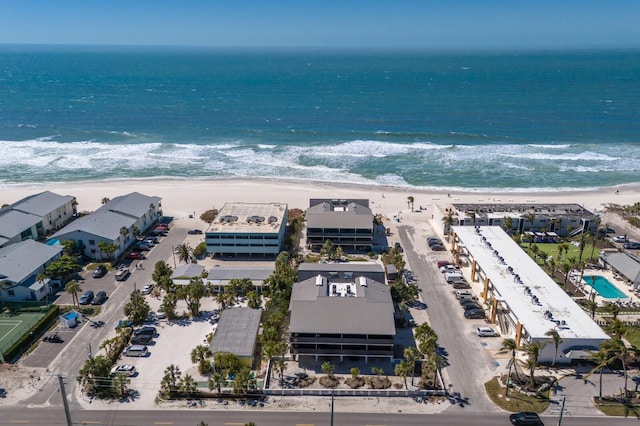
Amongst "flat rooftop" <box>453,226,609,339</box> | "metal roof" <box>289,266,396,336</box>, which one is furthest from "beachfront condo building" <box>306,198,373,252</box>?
"metal roof" <box>289,266,396,336</box>

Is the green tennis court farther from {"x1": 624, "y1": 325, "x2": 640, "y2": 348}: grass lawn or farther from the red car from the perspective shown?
{"x1": 624, "y1": 325, "x2": 640, "y2": 348}: grass lawn

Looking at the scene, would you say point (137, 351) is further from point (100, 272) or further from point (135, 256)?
point (135, 256)

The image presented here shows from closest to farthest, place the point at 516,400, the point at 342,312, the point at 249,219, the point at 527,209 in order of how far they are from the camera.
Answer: the point at 516,400 < the point at 342,312 < the point at 249,219 < the point at 527,209

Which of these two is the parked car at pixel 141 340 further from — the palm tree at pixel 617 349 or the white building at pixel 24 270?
the palm tree at pixel 617 349

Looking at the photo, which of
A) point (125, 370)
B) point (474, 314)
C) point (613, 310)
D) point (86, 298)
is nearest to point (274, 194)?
point (86, 298)

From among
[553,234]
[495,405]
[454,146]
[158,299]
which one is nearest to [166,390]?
[158,299]

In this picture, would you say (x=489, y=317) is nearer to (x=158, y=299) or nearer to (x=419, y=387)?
(x=419, y=387)
